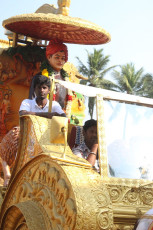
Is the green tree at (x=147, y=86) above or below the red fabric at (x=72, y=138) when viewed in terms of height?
below

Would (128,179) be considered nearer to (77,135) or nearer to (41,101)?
(77,135)

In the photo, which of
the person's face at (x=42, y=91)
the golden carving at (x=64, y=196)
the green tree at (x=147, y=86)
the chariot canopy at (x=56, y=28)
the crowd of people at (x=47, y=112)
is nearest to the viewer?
the golden carving at (x=64, y=196)

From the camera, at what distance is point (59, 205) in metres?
4.33

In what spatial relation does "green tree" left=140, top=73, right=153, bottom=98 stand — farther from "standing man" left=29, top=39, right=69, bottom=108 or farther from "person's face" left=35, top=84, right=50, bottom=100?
"person's face" left=35, top=84, right=50, bottom=100

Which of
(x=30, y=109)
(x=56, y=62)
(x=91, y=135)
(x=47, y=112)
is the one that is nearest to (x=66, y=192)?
(x=91, y=135)

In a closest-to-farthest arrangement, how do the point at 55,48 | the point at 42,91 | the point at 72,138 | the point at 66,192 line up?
the point at 66,192 → the point at 72,138 → the point at 42,91 → the point at 55,48

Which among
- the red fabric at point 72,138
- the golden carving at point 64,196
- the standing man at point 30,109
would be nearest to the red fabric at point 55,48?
the standing man at point 30,109

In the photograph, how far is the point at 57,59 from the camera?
774cm

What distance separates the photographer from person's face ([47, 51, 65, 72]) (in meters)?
7.70

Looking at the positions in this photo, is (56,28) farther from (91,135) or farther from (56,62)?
(91,135)

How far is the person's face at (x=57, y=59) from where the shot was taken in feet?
25.3

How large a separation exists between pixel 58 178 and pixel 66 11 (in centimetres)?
439

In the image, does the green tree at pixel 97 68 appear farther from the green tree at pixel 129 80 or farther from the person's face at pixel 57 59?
the person's face at pixel 57 59

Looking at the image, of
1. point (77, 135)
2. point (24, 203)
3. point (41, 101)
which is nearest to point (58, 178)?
point (24, 203)
